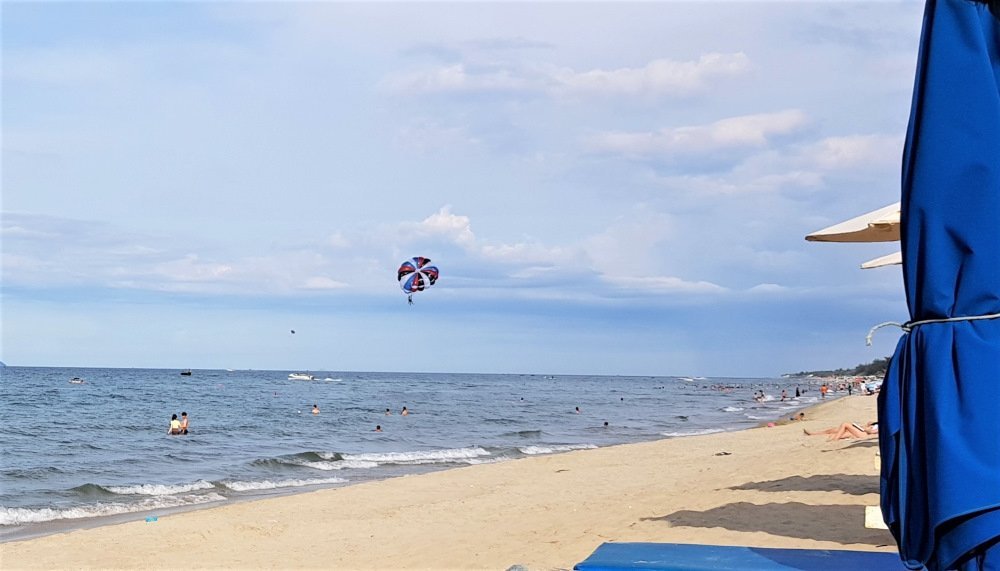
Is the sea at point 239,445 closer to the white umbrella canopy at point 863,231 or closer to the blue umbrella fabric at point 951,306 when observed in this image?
the white umbrella canopy at point 863,231

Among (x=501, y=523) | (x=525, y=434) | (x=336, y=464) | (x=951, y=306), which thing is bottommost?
(x=336, y=464)

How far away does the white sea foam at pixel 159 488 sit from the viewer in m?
14.9

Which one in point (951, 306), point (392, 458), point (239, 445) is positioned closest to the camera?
point (951, 306)

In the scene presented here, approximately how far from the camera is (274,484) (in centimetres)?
1591

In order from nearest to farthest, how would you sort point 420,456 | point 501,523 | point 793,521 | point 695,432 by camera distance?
point 793,521 → point 501,523 → point 420,456 → point 695,432

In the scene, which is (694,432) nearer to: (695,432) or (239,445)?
(695,432)

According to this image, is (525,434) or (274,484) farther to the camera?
(525,434)

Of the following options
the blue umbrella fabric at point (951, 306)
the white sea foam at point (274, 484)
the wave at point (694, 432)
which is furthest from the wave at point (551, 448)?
the blue umbrella fabric at point (951, 306)

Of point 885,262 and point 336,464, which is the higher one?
point 885,262

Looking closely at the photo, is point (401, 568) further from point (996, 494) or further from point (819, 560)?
point (996, 494)

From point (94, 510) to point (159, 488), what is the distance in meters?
2.09

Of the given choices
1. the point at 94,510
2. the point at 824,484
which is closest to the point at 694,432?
the point at 94,510

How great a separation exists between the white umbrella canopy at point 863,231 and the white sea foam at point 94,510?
10.2 m

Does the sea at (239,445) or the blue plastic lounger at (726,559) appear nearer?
the blue plastic lounger at (726,559)
